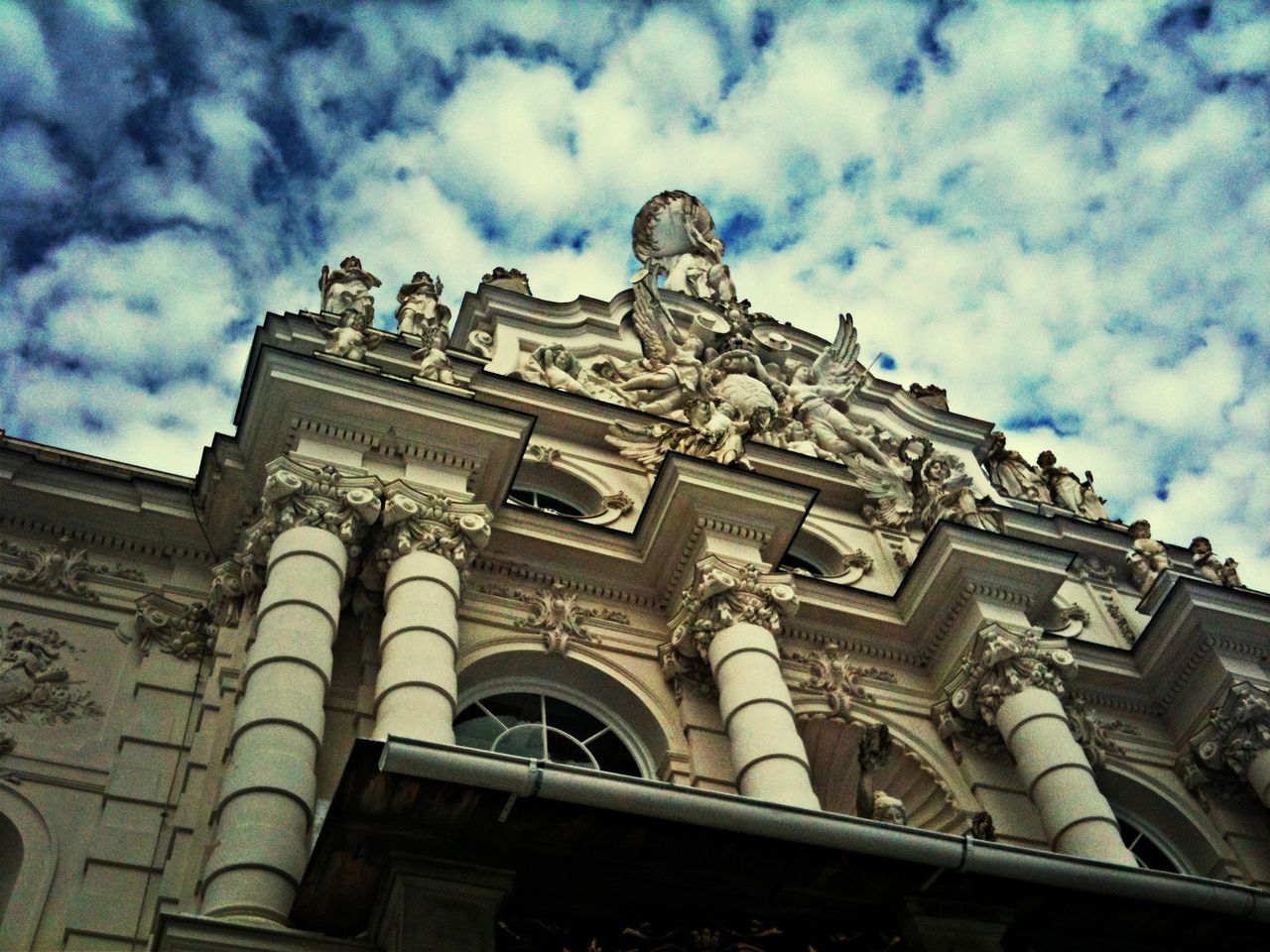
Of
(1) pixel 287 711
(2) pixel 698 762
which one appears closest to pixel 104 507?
(1) pixel 287 711

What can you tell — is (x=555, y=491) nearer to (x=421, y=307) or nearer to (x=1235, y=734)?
(x=421, y=307)

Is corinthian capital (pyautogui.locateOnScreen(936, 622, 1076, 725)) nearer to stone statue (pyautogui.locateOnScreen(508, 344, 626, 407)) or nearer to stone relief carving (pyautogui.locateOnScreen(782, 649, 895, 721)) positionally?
stone relief carving (pyautogui.locateOnScreen(782, 649, 895, 721))

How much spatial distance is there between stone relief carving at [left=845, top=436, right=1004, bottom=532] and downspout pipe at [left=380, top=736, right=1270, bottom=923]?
9271 millimetres

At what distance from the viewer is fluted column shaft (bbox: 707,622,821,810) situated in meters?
13.6

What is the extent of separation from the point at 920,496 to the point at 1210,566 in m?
5.48

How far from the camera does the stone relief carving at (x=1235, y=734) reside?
56.6 feet

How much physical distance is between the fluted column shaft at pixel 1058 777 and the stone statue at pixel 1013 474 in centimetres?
863

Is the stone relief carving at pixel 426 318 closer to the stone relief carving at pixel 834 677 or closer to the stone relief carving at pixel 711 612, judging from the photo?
the stone relief carving at pixel 711 612

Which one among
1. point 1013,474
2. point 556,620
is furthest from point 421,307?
point 1013,474

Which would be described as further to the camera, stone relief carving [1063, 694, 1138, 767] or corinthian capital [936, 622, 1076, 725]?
stone relief carving [1063, 694, 1138, 767]

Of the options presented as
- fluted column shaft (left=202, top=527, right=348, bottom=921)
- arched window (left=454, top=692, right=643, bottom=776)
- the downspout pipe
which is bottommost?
the downspout pipe

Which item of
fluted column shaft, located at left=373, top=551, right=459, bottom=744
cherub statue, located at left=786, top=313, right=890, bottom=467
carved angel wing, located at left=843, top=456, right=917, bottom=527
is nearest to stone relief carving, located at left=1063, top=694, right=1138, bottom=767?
carved angel wing, located at left=843, top=456, right=917, bottom=527

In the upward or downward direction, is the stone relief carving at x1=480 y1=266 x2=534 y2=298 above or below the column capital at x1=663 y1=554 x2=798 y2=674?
above

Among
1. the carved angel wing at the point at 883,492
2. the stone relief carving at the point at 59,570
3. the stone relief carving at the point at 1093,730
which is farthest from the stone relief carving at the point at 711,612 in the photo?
the stone relief carving at the point at 59,570
